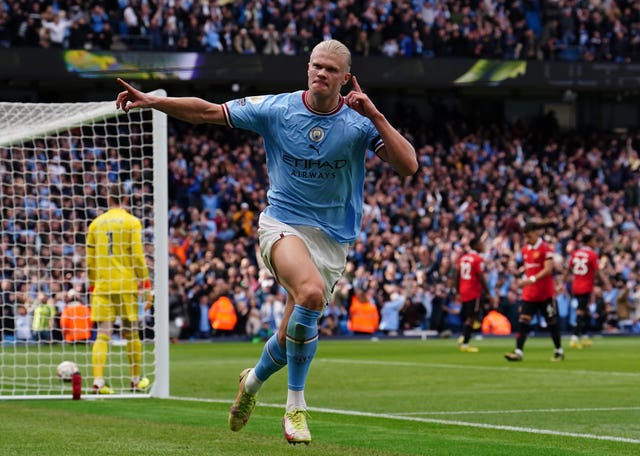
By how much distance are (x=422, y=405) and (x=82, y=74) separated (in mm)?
24271

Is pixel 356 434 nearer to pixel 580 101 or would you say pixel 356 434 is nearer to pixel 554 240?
pixel 554 240

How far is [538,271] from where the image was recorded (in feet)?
66.7

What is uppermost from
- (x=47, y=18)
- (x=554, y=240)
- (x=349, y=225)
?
(x=47, y=18)

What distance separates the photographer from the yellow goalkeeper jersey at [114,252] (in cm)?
1370

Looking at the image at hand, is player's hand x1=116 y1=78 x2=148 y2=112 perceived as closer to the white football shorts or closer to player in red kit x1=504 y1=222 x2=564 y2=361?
the white football shorts

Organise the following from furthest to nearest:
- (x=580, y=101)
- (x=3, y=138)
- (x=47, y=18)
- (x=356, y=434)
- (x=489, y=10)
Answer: (x=580, y=101) < (x=489, y=10) < (x=47, y=18) < (x=3, y=138) < (x=356, y=434)

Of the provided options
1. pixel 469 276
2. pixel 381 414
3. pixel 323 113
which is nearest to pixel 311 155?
pixel 323 113

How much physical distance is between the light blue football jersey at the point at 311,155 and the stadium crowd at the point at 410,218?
1713 centimetres

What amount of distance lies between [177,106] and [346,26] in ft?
101

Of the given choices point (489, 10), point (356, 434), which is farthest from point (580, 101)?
point (356, 434)

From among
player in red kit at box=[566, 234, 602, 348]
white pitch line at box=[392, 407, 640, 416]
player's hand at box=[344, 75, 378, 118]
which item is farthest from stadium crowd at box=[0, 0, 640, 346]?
player's hand at box=[344, 75, 378, 118]

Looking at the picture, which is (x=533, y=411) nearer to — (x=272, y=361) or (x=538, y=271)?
(x=272, y=361)

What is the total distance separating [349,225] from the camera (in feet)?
26.9

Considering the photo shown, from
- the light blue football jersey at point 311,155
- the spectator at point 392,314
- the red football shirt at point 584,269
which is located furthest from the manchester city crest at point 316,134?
the spectator at point 392,314
